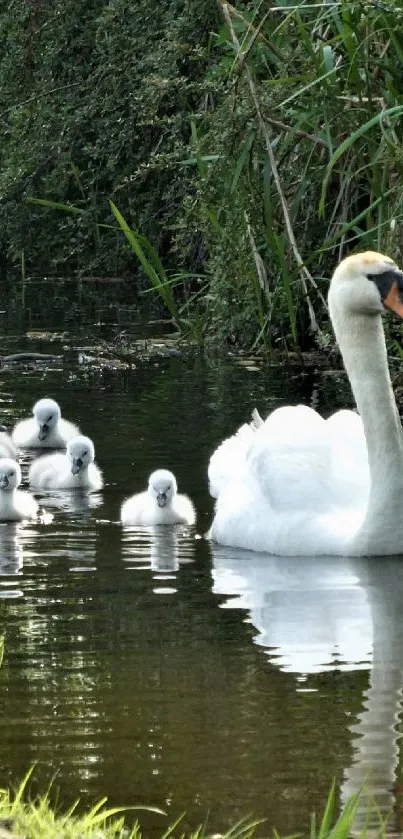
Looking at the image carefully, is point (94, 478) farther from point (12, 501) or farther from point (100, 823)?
point (100, 823)

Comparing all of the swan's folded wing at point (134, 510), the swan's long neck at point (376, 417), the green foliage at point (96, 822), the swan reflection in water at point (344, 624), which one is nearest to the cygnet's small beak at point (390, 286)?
the swan's long neck at point (376, 417)

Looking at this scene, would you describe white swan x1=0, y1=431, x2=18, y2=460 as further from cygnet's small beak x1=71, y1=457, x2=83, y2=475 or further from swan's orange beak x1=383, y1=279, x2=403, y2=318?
swan's orange beak x1=383, y1=279, x2=403, y2=318

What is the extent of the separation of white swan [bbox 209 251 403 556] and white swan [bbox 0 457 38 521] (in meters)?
1.11

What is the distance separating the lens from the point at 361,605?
281 inches

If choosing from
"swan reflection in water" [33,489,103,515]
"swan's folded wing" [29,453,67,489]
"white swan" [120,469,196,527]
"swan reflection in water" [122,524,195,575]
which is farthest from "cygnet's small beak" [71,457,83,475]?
"swan reflection in water" [122,524,195,575]

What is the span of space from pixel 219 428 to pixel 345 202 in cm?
252

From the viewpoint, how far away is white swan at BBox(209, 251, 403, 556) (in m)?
7.93

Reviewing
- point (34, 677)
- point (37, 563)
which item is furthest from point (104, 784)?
point (37, 563)

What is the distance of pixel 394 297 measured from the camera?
8.08 meters

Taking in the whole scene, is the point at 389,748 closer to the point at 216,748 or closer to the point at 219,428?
the point at 216,748

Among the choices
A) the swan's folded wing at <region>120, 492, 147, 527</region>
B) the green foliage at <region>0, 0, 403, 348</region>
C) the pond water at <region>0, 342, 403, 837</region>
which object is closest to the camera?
the pond water at <region>0, 342, 403, 837</region>

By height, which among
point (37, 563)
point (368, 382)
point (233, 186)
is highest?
point (233, 186)

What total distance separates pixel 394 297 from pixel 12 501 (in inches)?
87.2

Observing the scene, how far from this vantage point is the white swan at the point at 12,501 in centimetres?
914
